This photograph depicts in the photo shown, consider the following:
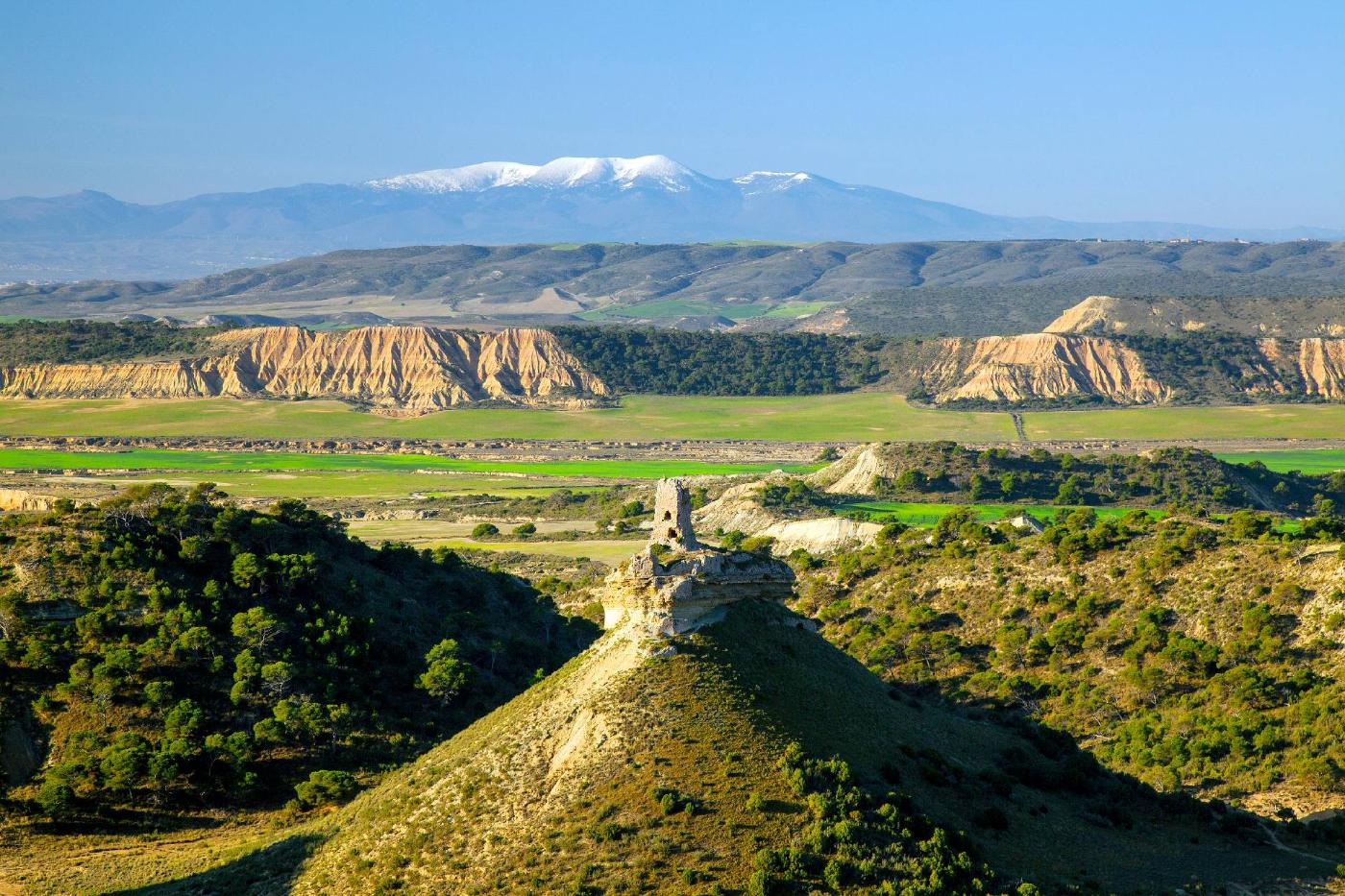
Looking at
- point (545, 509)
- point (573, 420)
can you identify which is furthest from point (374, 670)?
point (573, 420)

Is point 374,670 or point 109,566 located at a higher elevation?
point 109,566

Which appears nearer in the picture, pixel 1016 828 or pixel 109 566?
pixel 1016 828

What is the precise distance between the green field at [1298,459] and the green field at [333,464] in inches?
1464

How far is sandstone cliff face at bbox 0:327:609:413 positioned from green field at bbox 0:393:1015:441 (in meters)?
5.19

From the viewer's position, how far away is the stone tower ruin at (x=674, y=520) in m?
32.5

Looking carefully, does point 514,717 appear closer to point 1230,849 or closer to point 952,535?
point 1230,849

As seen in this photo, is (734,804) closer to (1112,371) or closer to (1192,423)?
(1192,423)

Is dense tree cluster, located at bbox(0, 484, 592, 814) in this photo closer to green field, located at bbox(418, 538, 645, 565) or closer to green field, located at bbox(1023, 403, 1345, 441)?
green field, located at bbox(418, 538, 645, 565)

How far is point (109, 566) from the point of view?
4797 centimetres

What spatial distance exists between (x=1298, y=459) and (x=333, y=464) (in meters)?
82.9

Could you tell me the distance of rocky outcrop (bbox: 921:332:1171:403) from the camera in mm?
178000

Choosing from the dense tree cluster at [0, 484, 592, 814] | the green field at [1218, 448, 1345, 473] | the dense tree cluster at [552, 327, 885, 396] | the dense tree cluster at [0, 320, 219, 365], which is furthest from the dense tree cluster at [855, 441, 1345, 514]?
the dense tree cluster at [0, 320, 219, 365]

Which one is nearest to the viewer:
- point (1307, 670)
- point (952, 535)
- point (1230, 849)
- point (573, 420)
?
point (1230, 849)

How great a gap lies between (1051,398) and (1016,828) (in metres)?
151
